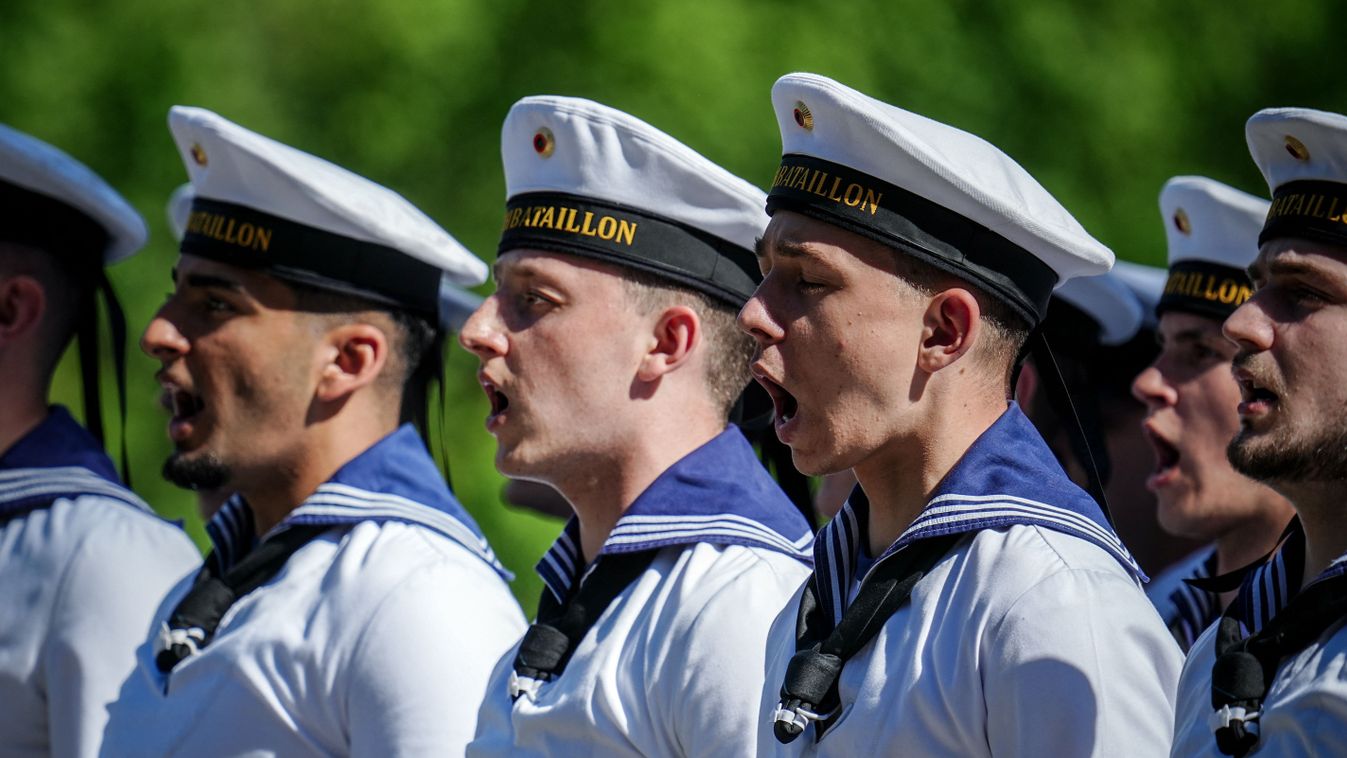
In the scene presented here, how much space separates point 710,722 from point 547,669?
1.45 feet

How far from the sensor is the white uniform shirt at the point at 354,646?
3.70m

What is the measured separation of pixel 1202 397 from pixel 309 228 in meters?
2.17

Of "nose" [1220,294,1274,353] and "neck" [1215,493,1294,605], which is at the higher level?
"nose" [1220,294,1274,353]

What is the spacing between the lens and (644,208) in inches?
151

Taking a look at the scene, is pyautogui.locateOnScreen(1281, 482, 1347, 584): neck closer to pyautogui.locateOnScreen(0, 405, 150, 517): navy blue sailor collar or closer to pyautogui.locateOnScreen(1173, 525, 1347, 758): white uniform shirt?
pyautogui.locateOnScreen(1173, 525, 1347, 758): white uniform shirt

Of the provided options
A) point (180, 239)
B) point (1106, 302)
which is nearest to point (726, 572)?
point (1106, 302)

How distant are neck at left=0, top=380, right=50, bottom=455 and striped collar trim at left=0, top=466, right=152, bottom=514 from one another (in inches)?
6.1

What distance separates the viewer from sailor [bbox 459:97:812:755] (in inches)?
138

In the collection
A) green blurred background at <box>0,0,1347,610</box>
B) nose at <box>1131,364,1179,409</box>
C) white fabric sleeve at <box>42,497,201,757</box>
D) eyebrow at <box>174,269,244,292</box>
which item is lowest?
white fabric sleeve at <box>42,497,201,757</box>

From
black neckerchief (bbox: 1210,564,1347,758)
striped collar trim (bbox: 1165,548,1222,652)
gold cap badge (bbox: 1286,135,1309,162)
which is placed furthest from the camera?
striped collar trim (bbox: 1165,548,1222,652)

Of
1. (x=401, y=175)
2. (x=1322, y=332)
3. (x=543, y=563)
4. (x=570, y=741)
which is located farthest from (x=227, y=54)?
(x=1322, y=332)

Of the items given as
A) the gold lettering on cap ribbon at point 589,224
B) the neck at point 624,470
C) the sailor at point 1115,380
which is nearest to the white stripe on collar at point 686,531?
the neck at point 624,470

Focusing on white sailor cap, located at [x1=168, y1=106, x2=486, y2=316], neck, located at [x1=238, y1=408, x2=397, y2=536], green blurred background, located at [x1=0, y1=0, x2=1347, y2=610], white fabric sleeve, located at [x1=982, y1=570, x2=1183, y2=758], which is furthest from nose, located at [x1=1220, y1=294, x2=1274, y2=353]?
green blurred background, located at [x1=0, y1=0, x2=1347, y2=610]

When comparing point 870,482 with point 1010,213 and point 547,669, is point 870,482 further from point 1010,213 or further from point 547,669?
point 547,669
